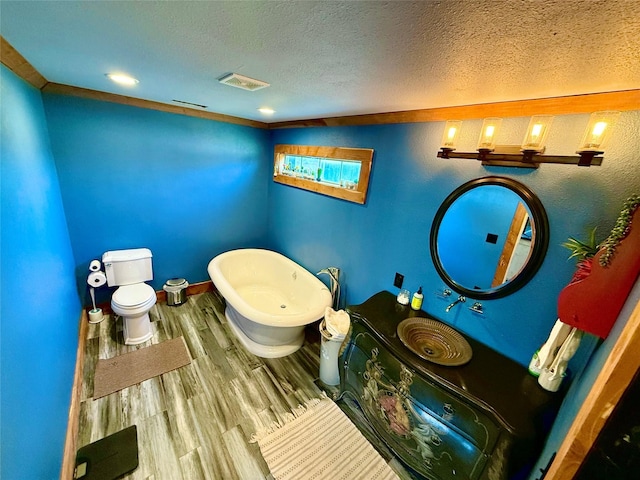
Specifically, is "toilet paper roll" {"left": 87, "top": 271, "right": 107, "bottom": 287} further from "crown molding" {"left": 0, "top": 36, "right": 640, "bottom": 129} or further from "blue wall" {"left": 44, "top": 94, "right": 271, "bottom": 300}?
"crown molding" {"left": 0, "top": 36, "right": 640, "bottom": 129}

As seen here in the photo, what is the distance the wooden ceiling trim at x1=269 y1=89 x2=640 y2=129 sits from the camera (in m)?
1.04

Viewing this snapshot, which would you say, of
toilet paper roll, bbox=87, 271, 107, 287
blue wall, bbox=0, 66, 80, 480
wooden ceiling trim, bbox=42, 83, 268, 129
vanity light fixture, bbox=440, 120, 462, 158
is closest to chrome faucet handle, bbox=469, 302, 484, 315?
vanity light fixture, bbox=440, 120, 462, 158

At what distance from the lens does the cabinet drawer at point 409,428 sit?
1.21m

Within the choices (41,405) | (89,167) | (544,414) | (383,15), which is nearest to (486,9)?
(383,15)

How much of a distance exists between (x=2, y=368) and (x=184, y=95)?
2004 mm

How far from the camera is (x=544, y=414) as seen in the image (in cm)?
114

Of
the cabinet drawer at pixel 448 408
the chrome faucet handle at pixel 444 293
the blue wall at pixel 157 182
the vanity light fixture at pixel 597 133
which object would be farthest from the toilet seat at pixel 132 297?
the vanity light fixture at pixel 597 133

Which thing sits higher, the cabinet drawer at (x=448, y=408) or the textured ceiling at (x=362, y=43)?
the textured ceiling at (x=362, y=43)

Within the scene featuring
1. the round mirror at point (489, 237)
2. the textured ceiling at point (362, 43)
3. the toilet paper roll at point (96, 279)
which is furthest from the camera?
the toilet paper roll at point (96, 279)

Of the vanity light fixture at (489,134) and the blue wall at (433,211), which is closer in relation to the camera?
the blue wall at (433,211)

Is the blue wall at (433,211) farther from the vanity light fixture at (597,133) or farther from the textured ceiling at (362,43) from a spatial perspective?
the textured ceiling at (362,43)

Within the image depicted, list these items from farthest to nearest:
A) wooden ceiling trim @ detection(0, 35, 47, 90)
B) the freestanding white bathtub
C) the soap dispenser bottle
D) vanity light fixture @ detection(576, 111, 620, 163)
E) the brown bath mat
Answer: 1. the freestanding white bathtub
2. the brown bath mat
3. the soap dispenser bottle
4. wooden ceiling trim @ detection(0, 35, 47, 90)
5. vanity light fixture @ detection(576, 111, 620, 163)

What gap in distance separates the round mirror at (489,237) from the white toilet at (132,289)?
8.95 feet

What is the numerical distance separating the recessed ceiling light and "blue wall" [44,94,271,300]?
2.87 ft
